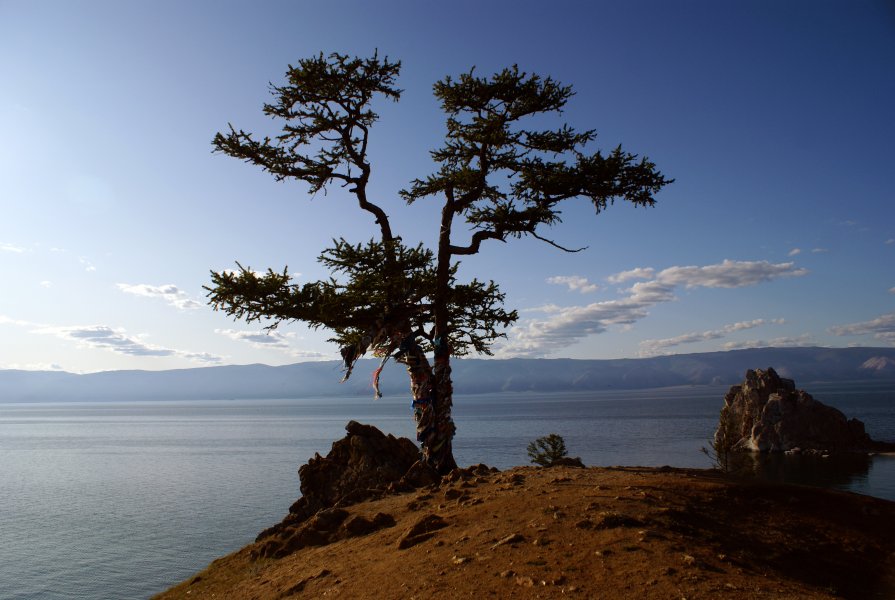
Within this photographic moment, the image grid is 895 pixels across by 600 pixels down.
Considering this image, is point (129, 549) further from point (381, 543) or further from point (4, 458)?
point (4, 458)

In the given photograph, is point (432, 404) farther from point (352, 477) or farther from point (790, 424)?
point (790, 424)

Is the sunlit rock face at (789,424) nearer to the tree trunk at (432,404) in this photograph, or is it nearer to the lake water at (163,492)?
the lake water at (163,492)

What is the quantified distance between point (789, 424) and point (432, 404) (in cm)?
5820

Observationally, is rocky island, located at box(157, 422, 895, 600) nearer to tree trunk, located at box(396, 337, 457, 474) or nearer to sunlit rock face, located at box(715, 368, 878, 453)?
tree trunk, located at box(396, 337, 457, 474)

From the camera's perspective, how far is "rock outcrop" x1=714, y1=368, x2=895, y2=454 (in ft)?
211

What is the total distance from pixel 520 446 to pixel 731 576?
7551cm

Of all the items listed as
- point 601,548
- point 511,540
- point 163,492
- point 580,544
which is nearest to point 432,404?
point 511,540

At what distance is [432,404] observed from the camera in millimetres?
22391

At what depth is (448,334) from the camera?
23188mm

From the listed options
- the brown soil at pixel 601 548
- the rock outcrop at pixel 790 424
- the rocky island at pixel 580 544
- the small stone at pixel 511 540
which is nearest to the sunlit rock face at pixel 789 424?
the rock outcrop at pixel 790 424

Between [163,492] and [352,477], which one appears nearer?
[352,477]

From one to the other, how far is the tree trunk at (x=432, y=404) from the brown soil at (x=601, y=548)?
4.13 meters

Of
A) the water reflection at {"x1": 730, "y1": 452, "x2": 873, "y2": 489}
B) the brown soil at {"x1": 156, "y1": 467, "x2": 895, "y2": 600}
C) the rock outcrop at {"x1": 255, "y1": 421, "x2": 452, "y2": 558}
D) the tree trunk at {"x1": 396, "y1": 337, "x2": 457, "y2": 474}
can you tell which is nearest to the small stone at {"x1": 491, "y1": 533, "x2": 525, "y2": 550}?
A: the brown soil at {"x1": 156, "y1": 467, "x2": 895, "y2": 600}

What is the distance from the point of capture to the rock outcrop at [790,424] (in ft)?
211
